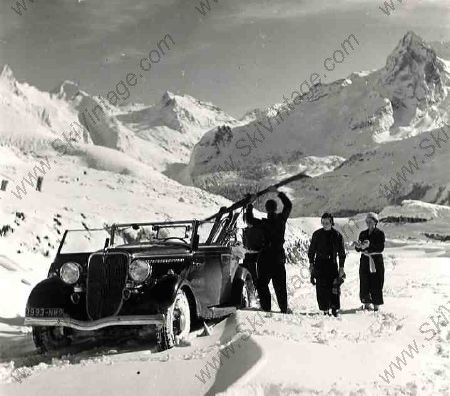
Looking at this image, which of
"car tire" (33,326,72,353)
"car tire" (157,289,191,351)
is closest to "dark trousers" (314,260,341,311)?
"car tire" (157,289,191,351)

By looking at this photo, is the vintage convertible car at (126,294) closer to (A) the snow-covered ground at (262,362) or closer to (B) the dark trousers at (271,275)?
(A) the snow-covered ground at (262,362)

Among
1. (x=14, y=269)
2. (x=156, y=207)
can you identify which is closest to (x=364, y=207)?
(x=156, y=207)

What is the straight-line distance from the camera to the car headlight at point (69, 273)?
275 inches

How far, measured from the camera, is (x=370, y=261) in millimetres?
10289

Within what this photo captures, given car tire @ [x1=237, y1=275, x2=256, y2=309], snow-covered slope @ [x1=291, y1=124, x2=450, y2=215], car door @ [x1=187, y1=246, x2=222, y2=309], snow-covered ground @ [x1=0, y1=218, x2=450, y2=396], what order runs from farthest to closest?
snow-covered slope @ [x1=291, y1=124, x2=450, y2=215] < car tire @ [x1=237, y1=275, x2=256, y2=309] < car door @ [x1=187, y1=246, x2=222, y2=309] < snow-covered ground @ [x1=0, y1=218, x2=450, y2=396]

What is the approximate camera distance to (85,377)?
5.20 m

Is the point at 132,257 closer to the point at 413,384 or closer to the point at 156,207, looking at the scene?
the point at 413,384

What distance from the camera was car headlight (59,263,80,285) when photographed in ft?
22.9

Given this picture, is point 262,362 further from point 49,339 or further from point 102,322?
point 49,339

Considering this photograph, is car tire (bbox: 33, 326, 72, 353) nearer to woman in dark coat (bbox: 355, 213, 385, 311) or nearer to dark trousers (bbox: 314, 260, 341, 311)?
dark trousers (bbox: 314, 260, 341, 311)

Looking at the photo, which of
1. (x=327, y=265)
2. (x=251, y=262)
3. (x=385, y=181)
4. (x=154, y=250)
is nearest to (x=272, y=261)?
(x=251, y=262)

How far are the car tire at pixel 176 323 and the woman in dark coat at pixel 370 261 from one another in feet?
13.3

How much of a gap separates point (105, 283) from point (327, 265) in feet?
12.9

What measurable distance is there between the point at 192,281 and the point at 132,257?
0.77m
